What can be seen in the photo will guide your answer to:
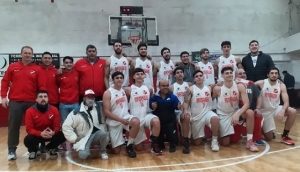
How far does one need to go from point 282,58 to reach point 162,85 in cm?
986

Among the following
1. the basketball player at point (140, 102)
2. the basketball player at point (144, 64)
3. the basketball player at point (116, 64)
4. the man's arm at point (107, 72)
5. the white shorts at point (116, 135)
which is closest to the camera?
the white shorts at point (116, 135)

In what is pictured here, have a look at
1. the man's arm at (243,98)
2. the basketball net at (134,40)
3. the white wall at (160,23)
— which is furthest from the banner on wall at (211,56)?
the man's arm at (243,98)

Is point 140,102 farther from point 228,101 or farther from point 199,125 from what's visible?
point 228,101

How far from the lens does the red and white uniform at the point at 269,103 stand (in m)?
5.15

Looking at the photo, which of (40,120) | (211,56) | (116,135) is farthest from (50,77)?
(211,56)

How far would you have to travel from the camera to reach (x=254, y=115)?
4.95m

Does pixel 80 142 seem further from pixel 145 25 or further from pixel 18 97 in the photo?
pixel 145 25

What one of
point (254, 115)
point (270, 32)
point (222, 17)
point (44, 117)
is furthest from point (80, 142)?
point (270, 32)

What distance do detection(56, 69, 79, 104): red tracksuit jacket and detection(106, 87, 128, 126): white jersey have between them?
2.29 feet

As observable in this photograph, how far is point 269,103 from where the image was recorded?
17.1ft

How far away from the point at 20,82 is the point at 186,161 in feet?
9.57

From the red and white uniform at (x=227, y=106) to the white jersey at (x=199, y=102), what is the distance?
0.75 ft

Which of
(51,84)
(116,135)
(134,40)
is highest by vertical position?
(134,40)

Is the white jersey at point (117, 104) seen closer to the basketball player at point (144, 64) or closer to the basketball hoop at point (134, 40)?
the basketball player at point (144, 64)
